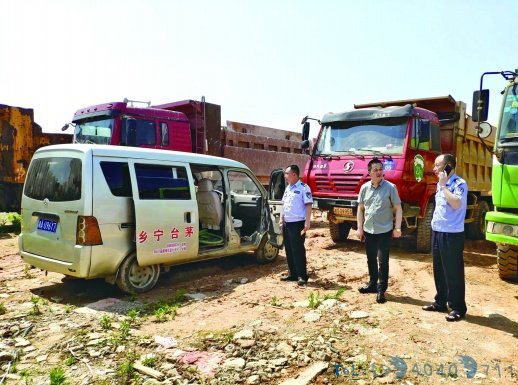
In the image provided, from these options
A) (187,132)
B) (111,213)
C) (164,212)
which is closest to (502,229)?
(164,212)

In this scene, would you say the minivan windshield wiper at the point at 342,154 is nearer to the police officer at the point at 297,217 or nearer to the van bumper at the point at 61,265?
the police officer at the point at 297,217

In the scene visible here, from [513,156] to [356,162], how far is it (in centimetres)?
279

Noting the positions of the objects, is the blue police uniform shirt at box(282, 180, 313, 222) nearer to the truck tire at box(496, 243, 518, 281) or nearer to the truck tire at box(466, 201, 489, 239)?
the truck tire at box(496, 243, 518, 281)

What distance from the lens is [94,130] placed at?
8742 mm

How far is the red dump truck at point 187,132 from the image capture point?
840 centimetres

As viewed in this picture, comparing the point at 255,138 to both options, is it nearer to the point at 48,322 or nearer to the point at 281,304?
the point at 281,304

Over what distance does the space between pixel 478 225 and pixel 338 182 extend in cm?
442

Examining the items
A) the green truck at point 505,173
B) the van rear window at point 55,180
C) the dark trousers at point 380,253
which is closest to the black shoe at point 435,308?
the dark trousers at point 380,253

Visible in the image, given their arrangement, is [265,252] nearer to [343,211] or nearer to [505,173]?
[343,211]

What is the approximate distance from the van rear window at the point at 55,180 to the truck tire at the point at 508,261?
5582 millimetres

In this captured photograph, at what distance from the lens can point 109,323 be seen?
4020mm

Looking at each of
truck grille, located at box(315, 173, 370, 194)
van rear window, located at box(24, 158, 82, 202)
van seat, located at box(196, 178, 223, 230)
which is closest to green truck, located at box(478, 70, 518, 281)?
truck grille, located at box(315, 173, 370, 194)

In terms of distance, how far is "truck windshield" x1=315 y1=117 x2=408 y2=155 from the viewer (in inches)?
288

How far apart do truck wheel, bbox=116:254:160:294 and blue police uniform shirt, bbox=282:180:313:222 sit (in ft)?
6.19
